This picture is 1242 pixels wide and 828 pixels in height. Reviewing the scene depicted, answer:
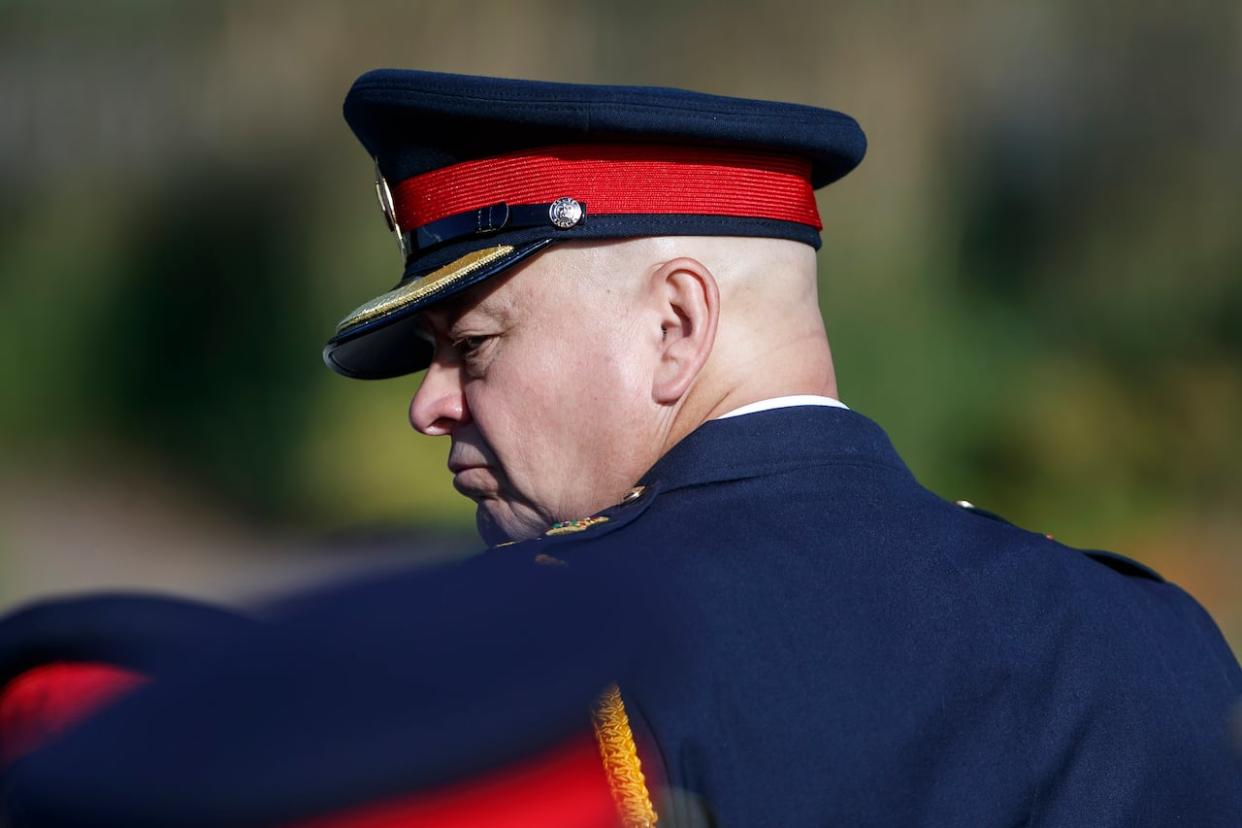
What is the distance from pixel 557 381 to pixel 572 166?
0.19 meters

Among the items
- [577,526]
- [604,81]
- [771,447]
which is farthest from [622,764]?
[604,81]

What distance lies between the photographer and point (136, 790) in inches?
25.3

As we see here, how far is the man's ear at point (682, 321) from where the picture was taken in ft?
3.93

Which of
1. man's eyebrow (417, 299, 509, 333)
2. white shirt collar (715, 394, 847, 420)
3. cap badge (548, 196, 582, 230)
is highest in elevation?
cap badge (548, 196, 582, 230)

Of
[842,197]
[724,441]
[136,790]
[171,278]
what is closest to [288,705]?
[136,790]

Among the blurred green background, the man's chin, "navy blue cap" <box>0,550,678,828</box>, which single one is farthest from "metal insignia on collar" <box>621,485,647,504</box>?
the blurred green background

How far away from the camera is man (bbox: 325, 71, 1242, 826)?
0.92 m

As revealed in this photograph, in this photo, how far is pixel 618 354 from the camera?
3.96 feet

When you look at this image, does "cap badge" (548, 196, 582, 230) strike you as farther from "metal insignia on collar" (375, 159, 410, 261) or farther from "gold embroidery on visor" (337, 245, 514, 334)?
"metal insignia on collar" (375, 159, 410, 261)

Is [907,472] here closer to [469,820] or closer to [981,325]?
[469,820]

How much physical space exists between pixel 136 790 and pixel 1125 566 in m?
0.97

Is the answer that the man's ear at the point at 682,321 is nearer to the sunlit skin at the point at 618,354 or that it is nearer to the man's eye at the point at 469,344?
the sunlit skin at the point at 618,354

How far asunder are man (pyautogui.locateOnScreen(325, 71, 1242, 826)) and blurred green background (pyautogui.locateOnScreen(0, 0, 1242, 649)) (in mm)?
2562

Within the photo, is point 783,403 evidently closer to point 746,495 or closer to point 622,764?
point 746,495
